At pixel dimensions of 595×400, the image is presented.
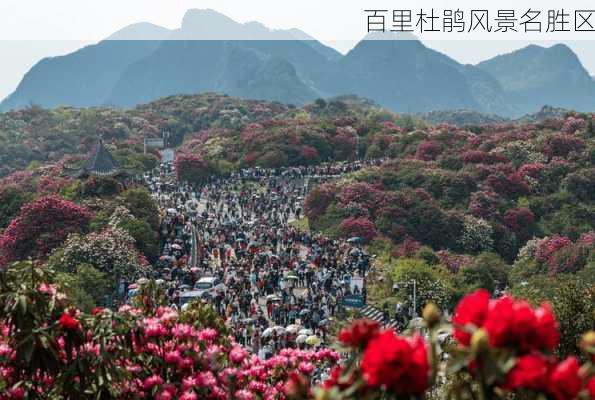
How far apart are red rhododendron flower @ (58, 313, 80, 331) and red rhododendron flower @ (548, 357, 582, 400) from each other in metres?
4.57

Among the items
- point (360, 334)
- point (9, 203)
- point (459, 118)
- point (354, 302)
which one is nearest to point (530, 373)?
point (360, 334)

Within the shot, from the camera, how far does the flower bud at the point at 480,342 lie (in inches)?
156

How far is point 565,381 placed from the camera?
3912 millimetres

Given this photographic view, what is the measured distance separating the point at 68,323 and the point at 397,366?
4.06 meters

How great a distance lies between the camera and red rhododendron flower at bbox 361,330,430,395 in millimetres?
3998

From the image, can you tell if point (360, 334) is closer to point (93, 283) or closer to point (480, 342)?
point (480, 342)

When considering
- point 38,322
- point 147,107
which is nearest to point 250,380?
point 38,322

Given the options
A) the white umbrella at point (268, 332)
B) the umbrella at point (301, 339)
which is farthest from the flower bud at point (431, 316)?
the white umbrella at point (268, 332)

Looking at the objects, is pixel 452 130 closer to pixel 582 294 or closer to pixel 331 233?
pixel 331 233

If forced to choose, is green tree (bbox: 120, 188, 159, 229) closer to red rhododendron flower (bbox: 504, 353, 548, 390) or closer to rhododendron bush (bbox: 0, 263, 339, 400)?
rhododendron bush (bbox: 0, 263, 339, 400)

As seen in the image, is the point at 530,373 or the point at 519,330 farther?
the point at 519,330

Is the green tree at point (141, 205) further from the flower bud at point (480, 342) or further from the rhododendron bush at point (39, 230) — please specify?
the flower bud at point (480, 342)

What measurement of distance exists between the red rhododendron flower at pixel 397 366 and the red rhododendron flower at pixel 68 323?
12.8ft

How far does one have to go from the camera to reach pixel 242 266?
3039 cm
